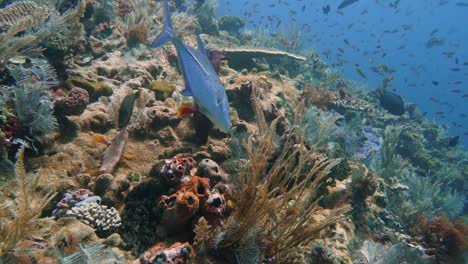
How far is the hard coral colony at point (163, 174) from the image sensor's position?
2.57 meters

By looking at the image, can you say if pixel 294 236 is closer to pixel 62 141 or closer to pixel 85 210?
pixel 85 210

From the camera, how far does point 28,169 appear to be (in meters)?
3.25

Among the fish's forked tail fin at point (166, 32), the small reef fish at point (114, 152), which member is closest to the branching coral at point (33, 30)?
the small reef fish at point (114, 152)

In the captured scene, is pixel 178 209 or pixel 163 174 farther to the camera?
pixel 163 174

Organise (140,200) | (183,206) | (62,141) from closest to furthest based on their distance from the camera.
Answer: (183,206) < (140,200) < (62,141)

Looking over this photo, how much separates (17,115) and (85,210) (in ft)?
5.21

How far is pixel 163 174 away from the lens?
310 centimetres

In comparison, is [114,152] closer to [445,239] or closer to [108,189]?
[108,189]

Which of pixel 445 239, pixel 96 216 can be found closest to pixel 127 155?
pixel 96 216

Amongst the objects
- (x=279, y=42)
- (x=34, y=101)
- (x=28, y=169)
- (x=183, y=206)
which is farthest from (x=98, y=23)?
(x=279, y=42)

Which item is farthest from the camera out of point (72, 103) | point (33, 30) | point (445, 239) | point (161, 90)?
point (161, 90)

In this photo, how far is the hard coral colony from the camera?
101 inches

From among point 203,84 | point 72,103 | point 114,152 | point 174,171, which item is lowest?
point 114,152

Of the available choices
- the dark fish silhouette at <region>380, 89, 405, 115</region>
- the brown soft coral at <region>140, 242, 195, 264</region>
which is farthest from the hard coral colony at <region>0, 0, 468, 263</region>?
the dark fish silhouette at <region>380, 89, 405, 115</region>
